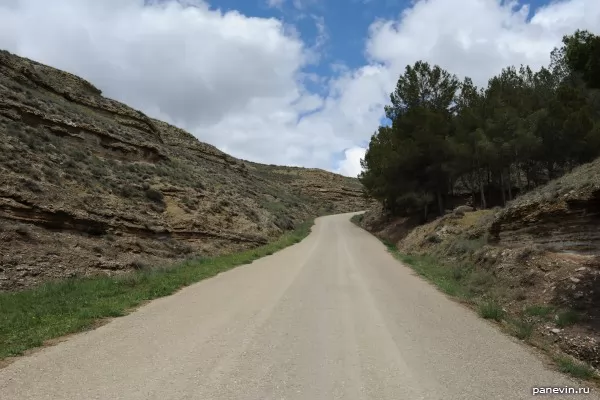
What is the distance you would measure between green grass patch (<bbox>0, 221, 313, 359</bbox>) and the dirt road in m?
0.56

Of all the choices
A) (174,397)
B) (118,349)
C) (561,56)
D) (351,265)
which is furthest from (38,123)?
(561,56)

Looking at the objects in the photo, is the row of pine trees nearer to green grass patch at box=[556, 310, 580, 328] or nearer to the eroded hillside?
the eroded hillside

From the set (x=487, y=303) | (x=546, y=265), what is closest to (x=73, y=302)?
(x=487, y=303)

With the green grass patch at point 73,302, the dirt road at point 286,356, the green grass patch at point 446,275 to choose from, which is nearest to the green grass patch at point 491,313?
the dirt road at point 286,356

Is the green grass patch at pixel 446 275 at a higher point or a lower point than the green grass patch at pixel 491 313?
higher

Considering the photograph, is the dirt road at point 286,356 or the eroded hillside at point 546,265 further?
the eroded hillside at point 546,265

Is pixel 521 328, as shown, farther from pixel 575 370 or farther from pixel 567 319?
pixel 575 370

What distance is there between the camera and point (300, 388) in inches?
195

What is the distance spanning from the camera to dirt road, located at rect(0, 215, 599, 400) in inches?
192

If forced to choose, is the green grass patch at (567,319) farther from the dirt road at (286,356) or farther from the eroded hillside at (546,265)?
the dirt road at (286,356)

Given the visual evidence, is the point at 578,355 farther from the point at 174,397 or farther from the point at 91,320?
the point at 91,320

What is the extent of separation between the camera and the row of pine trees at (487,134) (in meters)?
25.2

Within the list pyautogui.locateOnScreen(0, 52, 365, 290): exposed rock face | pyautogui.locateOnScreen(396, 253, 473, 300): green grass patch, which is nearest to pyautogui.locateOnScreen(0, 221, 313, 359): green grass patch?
pyautogui.locateOnScreen(0, 52, 365, 290): exposed rock face

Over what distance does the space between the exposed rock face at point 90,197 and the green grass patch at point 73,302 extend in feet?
5.18
